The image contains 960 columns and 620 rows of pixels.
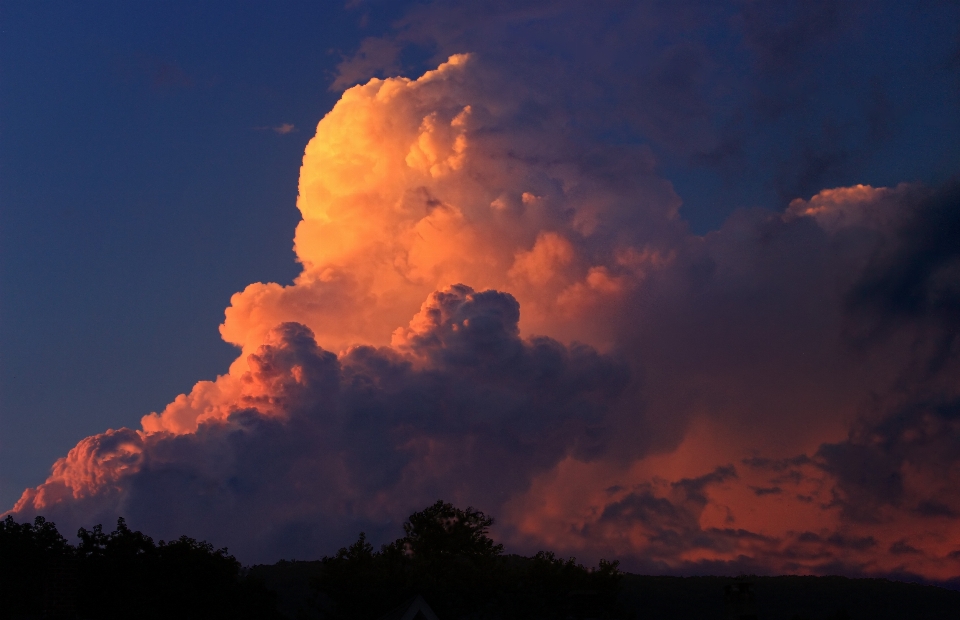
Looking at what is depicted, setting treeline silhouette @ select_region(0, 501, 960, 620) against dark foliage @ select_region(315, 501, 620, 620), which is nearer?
treeline silhouette @ select_region(0, 501, 960, 620)

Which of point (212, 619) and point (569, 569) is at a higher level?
point (569, 569)

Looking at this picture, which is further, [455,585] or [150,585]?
[455,585]

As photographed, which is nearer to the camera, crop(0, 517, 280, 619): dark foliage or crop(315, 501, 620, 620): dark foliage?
crop(0, 517, 280, 619): dark foliage

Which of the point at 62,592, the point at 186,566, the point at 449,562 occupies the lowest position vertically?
the point at 62,592

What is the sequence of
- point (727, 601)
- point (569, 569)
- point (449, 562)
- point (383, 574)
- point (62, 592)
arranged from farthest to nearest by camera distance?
point (449, 562)
point (569, 569)
point (383, 574)
point (727, 601)
point (62, 592)

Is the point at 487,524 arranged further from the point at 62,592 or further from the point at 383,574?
the point at 62,592

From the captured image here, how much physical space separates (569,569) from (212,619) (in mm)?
40171

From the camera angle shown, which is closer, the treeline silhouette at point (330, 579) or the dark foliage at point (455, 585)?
the treeline silhouette at point (330, 579)

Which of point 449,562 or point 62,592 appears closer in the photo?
point 62,592

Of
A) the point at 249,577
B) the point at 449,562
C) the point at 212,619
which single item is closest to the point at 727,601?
the point at 212,619

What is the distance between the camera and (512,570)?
108 m

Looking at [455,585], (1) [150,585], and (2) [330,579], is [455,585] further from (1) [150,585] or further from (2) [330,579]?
(1) [150,585]

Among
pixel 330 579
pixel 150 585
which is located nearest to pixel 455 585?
pixel 330 579

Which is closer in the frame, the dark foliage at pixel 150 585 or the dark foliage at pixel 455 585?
the dark foliage at pixel 150 585
